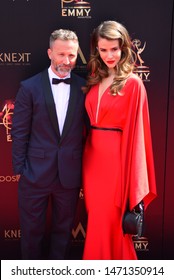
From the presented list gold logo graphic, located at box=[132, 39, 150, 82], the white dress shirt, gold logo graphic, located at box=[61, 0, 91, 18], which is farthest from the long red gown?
gold logo graphic, located at box=[61, 0, 91, 18]

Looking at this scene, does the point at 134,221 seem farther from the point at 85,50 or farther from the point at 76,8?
the point at 76,8

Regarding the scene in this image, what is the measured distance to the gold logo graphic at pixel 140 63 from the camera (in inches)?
115

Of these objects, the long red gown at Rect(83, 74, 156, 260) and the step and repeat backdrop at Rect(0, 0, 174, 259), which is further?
the step and repeat backdrop at Rect(0, 0, 174, 259)

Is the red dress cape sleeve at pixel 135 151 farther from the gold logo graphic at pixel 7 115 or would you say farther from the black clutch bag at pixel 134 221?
the gold logo graphic at pixel 7 115

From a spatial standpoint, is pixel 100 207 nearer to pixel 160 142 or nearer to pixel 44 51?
pixel 160 142

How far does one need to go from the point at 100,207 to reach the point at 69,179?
0.27 metres

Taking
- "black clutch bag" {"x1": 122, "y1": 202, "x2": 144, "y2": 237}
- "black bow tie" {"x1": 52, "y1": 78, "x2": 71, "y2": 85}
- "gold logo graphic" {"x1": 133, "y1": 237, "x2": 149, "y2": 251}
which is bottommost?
"gold logo graphic" {"x1": 133, "y1": 237, "x2": 149, "y2": 251}

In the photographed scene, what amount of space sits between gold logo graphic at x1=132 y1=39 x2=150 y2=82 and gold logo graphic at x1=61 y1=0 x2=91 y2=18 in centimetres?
38

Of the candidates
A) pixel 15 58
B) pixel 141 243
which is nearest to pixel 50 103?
pixel 15 58

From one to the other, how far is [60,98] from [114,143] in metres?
0.43

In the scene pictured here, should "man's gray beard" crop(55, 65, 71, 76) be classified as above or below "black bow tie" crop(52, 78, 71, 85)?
above

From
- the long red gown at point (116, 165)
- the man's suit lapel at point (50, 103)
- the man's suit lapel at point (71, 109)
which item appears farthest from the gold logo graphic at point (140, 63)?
the man's suit lapel at point (50, 103)

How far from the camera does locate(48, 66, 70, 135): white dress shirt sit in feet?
8.54

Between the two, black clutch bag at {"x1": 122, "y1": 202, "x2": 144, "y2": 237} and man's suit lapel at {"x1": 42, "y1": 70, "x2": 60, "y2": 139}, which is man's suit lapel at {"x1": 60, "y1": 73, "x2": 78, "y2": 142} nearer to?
man's suit lapel at {"x1": 42, "y1": 70, "x2": 60, "y2": 139}
